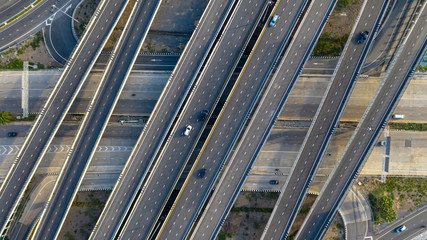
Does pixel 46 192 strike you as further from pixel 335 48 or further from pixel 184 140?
pixel 335 48

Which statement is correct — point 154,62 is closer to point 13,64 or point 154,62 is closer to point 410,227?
point 13,64

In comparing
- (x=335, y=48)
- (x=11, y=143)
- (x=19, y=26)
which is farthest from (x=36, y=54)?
(x=335, y=48)

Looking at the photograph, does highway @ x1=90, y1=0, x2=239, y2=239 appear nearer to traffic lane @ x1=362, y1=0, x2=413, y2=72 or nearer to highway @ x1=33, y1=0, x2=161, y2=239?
highway @ x1=33, y1=0, x2=161, y2=239

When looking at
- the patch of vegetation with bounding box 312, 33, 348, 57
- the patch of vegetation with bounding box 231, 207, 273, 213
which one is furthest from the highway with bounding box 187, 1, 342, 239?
the patch of vegetation with bounding box 231, 207, 273, 213

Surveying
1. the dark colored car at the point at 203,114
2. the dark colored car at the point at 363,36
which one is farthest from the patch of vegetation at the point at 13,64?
the dark colored car at the point at 363,36

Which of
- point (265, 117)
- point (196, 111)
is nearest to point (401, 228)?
point (265, 117)

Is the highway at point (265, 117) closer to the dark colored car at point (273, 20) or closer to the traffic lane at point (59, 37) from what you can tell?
the dark colored car at point (273, 20)
